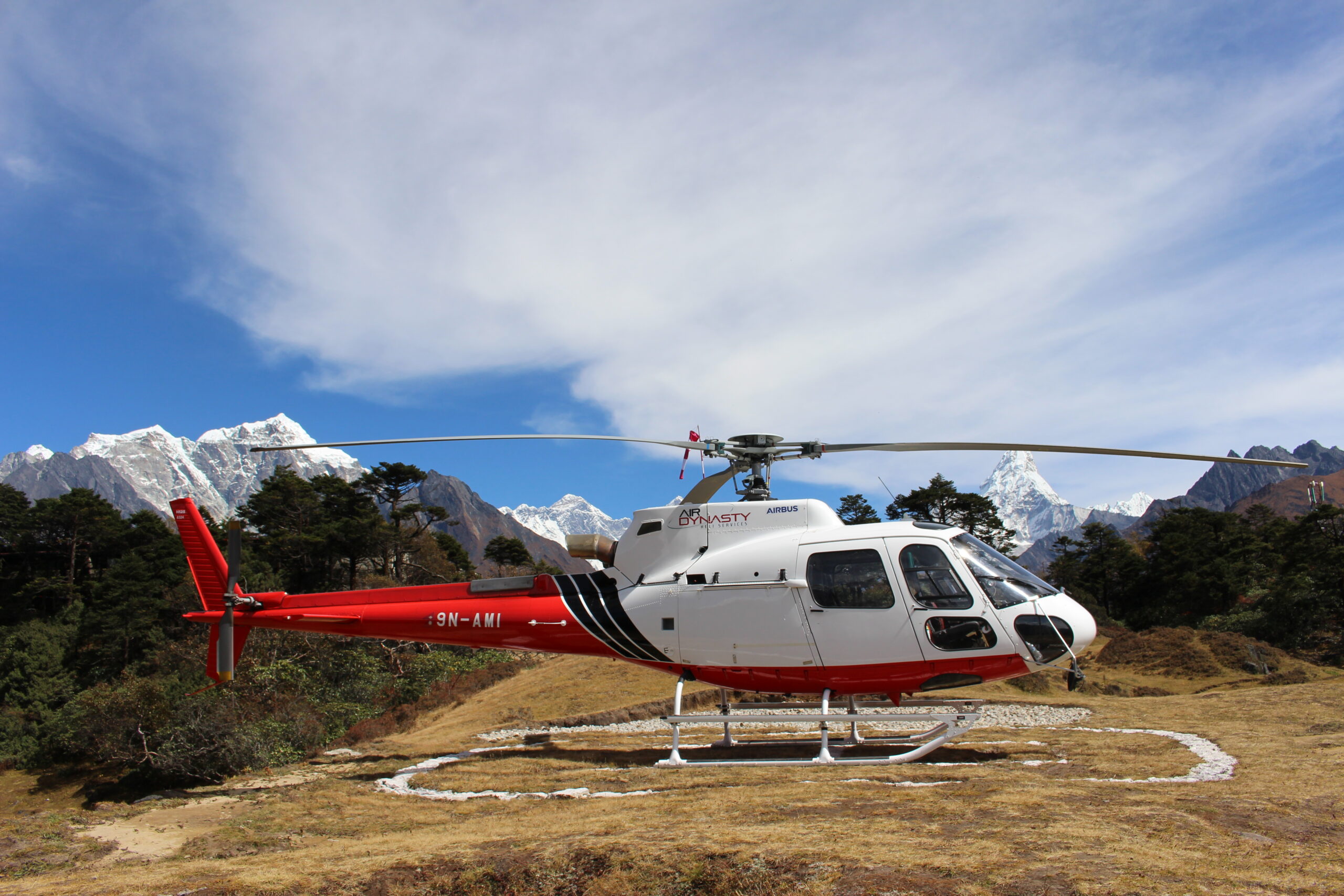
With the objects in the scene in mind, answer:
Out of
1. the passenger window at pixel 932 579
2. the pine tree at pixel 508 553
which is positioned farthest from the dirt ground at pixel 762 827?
the pine tree at pixel 508 553

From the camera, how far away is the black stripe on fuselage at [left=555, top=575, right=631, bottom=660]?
11492 millimetres

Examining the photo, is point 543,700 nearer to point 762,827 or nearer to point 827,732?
point 827,732

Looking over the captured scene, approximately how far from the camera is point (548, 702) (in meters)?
17.3

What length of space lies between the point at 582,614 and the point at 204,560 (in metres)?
6.71

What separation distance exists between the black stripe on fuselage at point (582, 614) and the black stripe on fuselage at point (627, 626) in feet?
0.90

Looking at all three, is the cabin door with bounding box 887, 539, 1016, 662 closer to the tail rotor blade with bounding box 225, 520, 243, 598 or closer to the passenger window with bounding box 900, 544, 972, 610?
the passenger window with bounding box 900, 544, 972, 610

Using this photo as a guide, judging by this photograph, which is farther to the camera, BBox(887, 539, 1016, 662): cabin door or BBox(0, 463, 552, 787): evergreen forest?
BBox(0, 463, 552, 787): evergreen forest

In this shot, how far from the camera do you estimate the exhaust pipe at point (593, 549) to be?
39.5 feet

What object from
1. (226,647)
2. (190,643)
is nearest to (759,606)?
(226,647)

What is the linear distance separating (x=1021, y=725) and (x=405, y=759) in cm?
1085

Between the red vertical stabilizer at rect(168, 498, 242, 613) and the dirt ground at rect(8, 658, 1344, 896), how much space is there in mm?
3242

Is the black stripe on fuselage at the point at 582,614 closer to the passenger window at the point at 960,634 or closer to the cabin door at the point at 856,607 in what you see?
the cabin door at the point at 856,607

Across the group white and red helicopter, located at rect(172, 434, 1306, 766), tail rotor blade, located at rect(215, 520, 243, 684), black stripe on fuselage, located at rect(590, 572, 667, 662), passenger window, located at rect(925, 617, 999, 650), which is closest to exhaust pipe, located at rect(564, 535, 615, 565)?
white and red helicopter, located at rect(172, 434, 1306, 766)

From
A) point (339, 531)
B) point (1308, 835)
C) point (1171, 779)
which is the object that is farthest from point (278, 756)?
point (339, 531)
